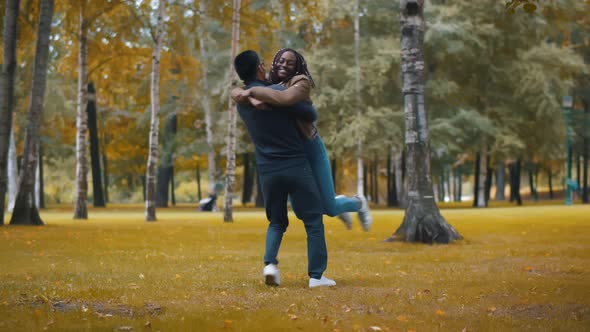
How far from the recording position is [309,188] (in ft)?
25.0

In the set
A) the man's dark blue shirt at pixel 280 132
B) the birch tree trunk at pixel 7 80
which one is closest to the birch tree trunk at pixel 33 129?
the birch tree trunk at pixel 7 80

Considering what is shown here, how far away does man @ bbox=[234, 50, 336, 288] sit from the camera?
751 cm

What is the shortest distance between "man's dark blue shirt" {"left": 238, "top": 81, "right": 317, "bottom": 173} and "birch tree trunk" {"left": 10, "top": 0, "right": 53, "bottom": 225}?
48.7 ft

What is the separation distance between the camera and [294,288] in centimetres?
784

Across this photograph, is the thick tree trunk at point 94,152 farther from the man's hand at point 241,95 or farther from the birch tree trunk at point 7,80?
the man's hand at point 241,95

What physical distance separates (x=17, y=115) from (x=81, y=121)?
15167mm

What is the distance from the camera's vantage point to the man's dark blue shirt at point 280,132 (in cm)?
750

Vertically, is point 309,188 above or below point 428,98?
below

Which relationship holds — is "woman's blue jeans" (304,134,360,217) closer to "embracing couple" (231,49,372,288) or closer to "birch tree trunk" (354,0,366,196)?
"embracing couple" (231,49,372,288)

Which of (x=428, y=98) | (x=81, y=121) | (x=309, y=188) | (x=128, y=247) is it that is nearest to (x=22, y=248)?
(x=128, y=247)

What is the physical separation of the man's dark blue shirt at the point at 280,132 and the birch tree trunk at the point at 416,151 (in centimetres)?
757

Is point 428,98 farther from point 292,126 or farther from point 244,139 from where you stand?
point 292,126

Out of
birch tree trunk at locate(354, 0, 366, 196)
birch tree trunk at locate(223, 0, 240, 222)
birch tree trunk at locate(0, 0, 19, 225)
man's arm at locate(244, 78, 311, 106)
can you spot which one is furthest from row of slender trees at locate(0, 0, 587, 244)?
man's arm at locate(244, 78, 311, 106)

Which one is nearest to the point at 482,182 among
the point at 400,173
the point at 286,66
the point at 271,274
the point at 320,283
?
the point at 400,173
